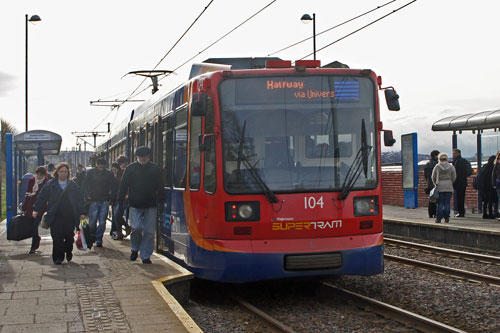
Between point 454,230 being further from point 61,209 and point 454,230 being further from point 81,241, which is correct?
point 61,209

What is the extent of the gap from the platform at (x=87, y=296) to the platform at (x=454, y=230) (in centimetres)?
690

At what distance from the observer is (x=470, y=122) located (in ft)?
61.9

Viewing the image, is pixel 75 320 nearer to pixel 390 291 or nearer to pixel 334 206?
pixel 334 206

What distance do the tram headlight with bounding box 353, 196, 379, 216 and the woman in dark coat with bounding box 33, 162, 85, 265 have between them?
4380mm

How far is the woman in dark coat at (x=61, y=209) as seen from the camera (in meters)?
11.0

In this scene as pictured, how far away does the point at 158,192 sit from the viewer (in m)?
10.7

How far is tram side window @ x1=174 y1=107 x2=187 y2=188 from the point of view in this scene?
9789mm

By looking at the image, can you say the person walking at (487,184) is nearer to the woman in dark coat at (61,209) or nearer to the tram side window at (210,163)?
the woman in dark coat at (61,209)

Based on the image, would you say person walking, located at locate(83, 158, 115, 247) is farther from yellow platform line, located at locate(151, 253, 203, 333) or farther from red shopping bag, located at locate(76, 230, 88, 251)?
yellow platform line, located at locate(151, 253, 203, 333)

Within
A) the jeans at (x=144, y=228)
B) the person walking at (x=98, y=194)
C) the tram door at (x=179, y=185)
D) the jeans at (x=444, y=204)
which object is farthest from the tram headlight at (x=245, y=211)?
the jeans at (x=444, y=204)

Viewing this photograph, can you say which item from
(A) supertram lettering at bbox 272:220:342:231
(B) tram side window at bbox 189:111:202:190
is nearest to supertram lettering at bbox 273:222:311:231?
(A) supertram lettering at bbox 272:220:342:231

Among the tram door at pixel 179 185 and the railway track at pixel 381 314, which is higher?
the tram door at pixel 179 185

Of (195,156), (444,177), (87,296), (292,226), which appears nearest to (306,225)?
(292,226)

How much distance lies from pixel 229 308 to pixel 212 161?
68.9 inches
